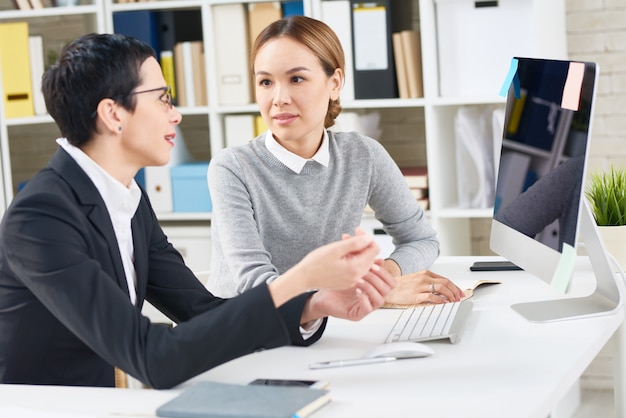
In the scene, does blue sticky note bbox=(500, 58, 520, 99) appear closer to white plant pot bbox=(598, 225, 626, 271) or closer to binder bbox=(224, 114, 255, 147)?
white plant pot bbox=(598, 225, 626, 271)

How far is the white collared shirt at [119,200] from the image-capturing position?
Answer: 1.61m

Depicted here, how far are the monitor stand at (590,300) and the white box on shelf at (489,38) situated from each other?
152 cm

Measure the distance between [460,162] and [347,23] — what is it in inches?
24.9

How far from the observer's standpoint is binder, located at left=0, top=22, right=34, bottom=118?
3.77 metres

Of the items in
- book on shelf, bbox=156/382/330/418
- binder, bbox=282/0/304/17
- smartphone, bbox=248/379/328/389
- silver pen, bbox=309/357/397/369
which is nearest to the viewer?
book on shelf, bbox=156/382/330/418

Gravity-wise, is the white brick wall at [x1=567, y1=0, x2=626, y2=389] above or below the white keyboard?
above

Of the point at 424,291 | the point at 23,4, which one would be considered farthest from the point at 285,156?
the point at 23,4

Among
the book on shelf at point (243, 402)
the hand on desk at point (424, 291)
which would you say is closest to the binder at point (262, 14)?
the hand on desk at point (424, 291)

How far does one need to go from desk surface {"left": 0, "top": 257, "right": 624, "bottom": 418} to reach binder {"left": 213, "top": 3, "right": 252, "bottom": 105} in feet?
6.40

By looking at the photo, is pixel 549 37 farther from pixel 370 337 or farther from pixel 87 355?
pixel 87 355

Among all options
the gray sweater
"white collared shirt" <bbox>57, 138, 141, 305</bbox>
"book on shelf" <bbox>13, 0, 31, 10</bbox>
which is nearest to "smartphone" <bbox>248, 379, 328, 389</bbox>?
"white collared shirt" <bbox>57, 138, 141, 305</bbox>

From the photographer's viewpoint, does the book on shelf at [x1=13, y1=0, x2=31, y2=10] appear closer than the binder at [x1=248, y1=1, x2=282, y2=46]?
No

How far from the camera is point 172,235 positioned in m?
3.78

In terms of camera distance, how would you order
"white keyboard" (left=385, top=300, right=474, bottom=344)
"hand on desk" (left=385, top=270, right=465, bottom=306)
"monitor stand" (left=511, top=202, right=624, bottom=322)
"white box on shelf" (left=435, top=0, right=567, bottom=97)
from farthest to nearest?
"white box on shelf" (left=435, top=0, right=567, bottom=97)
"hand on desk" (left=385, top=270, right=465, bottom=306)
"monitor stand" (left=511, top=202, right=624, bottom=322)
"white keyboard" (left=385, top=300, right=474, bottom=344)
